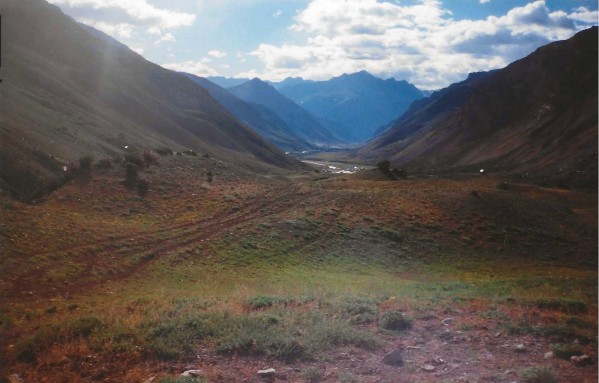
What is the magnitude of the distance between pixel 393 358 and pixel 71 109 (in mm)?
87407

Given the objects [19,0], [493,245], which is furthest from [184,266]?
[19,0]

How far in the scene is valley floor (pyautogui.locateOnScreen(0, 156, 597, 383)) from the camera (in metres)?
Result: 12.6

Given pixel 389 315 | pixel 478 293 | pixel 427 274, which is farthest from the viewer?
pixel 427 274

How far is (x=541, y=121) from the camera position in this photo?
461 feet

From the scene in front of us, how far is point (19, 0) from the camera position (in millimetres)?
128375

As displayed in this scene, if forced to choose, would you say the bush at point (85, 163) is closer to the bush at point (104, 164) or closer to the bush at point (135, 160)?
the bush at point (104, 164)

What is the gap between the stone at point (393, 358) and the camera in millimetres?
12142

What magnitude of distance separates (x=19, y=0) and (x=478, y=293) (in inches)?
A: 6125

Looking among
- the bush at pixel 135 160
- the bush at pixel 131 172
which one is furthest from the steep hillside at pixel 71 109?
the bush at pixel 131 172

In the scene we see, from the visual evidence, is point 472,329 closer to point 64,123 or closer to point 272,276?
point 272,276

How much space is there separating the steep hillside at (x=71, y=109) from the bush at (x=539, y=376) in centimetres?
3741

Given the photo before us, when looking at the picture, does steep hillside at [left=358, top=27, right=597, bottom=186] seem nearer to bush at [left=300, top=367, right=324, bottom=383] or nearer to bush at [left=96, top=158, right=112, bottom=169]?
bush at [left=96, top=158, right=112, bottom=169]

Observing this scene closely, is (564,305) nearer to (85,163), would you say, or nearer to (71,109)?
(85,163)

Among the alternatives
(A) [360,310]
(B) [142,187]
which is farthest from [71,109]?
(A) [360,310]
